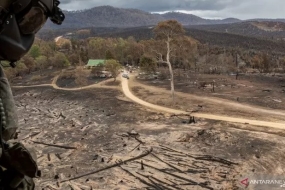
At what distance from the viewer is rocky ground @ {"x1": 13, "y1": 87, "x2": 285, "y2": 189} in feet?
53.0

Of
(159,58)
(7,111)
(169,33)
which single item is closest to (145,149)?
(159,58)

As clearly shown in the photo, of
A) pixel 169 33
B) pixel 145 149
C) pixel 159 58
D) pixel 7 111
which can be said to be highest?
pixel 169 33

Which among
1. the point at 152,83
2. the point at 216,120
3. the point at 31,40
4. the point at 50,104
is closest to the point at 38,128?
the point at 50,104

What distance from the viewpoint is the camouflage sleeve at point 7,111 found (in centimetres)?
228

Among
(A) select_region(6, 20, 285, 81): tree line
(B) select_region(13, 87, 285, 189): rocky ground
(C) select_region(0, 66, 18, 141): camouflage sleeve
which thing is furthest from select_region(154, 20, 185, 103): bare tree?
(C) select_region(0, 66, 18, 141): camouflage sleeve

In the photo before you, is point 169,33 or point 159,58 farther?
point 159,58

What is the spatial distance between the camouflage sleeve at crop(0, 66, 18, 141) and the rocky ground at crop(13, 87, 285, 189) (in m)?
13.5

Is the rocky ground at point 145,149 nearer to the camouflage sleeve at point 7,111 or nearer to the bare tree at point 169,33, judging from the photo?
the bare tree at point 169,33

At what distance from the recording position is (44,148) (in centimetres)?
2203

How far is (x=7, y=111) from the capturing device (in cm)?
233

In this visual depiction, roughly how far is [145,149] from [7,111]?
→ 60.5 feet

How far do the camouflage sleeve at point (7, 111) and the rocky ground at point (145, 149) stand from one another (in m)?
13.5

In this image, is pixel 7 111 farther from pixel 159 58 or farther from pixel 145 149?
pixel 159 58

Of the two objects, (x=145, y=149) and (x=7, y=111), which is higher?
(x=7, y=111)
